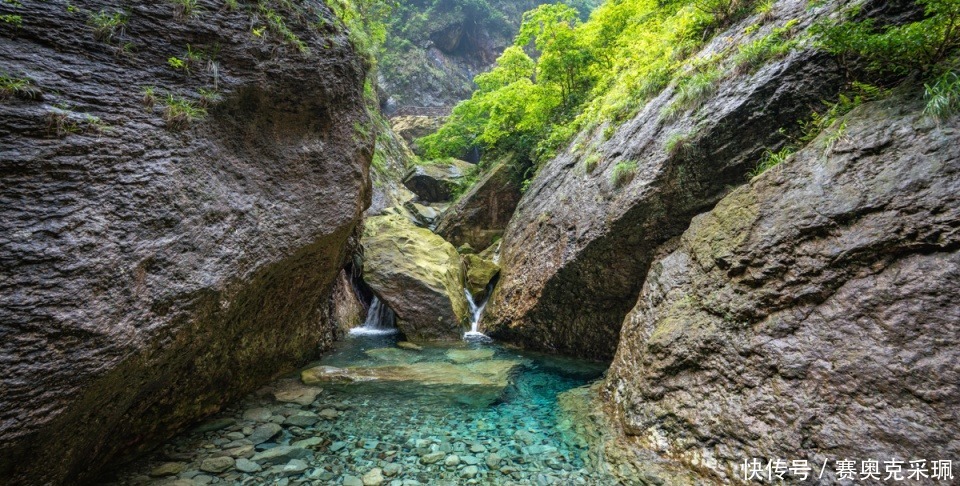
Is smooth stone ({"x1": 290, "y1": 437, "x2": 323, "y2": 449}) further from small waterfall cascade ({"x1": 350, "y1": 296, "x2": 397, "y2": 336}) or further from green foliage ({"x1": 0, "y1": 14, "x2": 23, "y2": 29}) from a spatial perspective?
small waterfall cascade ({"x1": 350, "y1": 296, "x2": 397, "y2": 336})

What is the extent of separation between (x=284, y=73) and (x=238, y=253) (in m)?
2.48

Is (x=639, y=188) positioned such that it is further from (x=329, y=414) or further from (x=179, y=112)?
(x=179, y=112)

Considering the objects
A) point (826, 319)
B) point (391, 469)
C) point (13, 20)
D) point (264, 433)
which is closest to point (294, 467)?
point (264, 433)

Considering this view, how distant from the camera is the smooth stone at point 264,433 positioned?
4.29 meters

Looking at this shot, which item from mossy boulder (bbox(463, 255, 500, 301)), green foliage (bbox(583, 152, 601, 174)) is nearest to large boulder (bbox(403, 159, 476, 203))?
mossy boulder (bbox(463, 255, 500, 301))

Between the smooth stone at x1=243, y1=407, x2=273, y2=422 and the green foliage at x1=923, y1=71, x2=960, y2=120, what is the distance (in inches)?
297

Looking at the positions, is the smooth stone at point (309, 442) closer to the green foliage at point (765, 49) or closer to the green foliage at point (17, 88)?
the green foliage at point (17, 88)

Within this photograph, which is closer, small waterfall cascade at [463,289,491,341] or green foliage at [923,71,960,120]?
green foliage at [923,71,960,120]

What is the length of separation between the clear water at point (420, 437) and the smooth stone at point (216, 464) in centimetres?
6

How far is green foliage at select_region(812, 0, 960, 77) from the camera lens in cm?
328

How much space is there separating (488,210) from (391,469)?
11163 millimetres

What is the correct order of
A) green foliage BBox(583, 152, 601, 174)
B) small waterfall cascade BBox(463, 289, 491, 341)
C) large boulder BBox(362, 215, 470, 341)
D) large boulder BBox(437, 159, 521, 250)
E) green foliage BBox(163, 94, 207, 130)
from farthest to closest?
large boulder BBox(437, 159, 521, 250)
small waterfall cascade BBox(463, 289, 491, 341)
large boulder BBox(362, 215, 470, 341)
green foliage BBox(583, 152, 601, 174)
green foliage BBox(163, 94, 207, 130)

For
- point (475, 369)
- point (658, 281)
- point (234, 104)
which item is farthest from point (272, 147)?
point (658, 281)

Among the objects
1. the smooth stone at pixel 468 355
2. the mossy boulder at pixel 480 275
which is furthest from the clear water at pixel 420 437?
the mossy boulder at pixel 480 275
